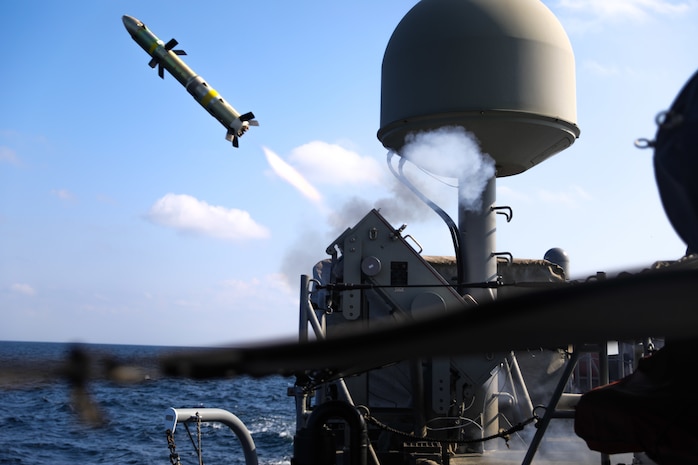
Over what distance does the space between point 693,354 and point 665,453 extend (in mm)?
444

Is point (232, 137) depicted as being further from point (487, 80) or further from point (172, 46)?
point (487, 80)

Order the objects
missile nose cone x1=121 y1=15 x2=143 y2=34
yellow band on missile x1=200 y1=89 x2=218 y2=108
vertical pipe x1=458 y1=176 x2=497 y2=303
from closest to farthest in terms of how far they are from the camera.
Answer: vertical pipe x1=458 y1=176 x2=497 y2=303, yellow band on missile x1=200 y1=89 x2=218 y2=108, missile nose cone x1=121 y1=15 x2=143 y2=34

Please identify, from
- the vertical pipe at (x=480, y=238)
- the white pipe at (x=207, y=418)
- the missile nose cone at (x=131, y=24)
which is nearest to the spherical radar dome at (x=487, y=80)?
the vertical pipe at (x=480, y=238)

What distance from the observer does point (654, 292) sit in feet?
6.06

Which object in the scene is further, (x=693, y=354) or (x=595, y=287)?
(x=693, y=354)

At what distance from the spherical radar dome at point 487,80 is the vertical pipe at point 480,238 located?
22.1 inches

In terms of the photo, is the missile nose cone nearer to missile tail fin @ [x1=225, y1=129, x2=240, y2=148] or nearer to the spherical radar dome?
missile tail fin @ [x1=225, y1=129, x2=240, y2=148]

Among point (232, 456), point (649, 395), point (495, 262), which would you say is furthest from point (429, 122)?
point (232, 456)

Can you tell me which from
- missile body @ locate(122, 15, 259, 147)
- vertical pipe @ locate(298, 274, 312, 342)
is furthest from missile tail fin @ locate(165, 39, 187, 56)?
vertical pipe @ locate(298, 274, 312, 342)

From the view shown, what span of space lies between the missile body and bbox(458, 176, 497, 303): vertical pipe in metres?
12.9

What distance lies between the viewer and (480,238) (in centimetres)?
1096

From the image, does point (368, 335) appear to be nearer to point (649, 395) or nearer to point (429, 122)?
point (649, 395)

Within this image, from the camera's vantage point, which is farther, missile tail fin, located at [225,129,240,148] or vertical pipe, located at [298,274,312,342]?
missile tail fin, located at [225,129,240,148]

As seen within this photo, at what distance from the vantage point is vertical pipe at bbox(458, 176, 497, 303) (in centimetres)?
1089
